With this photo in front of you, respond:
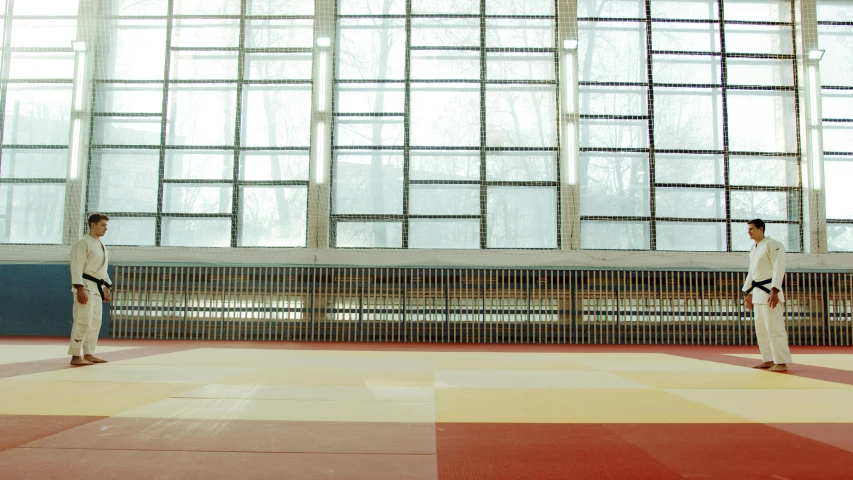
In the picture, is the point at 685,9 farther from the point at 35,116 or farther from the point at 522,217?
the point at 35,116

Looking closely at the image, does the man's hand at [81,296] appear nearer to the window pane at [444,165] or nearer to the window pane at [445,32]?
the window pane at [444,165]

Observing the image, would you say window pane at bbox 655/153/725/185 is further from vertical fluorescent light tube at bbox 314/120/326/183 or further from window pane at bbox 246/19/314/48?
window pane at bbox 246/19/314/48

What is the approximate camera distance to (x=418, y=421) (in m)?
4.09

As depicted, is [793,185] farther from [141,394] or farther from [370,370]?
[141,394]

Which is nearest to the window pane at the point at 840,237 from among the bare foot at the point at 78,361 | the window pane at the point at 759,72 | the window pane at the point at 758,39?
the window pane at the point at 759,72

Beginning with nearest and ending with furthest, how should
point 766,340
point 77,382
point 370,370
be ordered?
1. point 77,382
2. point 370,370
3. point 766,340

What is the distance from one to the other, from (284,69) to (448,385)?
9.28 m

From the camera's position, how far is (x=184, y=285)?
39.4ft

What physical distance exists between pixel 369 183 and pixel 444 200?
1.58 meters

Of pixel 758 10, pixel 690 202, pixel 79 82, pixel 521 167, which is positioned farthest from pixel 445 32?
pixel 79 82

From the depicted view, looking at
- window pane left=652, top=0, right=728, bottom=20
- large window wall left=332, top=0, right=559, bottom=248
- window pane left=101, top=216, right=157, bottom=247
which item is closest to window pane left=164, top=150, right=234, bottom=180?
window pane left=101, top=216, right=157, bottom=247

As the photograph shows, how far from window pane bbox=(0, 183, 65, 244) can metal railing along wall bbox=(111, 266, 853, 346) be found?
95.0 inches

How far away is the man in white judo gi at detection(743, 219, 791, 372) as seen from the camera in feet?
23.9

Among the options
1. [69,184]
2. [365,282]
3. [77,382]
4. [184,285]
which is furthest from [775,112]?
[69,184]
